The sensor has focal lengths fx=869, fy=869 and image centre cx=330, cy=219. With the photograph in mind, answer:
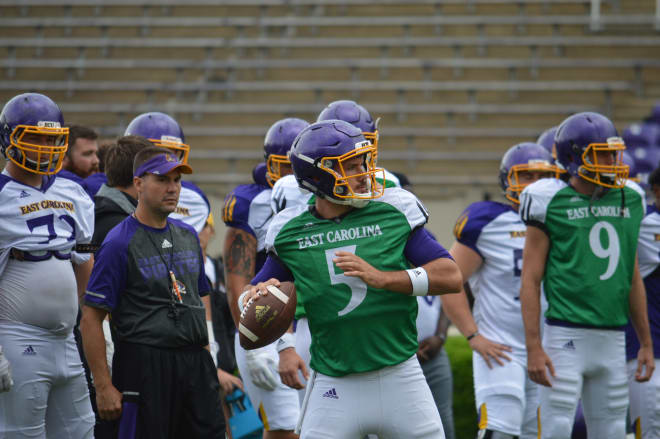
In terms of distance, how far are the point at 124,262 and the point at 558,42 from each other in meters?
9.84

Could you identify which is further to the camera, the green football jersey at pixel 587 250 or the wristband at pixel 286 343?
the green football jersey at pixel 587 250

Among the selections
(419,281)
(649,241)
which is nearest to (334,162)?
(419,281)

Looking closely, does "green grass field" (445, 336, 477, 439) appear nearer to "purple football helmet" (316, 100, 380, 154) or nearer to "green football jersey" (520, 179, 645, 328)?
"green football jersey" (520, 179, 645, 328)

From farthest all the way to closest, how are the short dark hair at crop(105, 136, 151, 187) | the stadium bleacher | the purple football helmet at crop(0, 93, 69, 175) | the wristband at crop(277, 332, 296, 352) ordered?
the stadium bleacher → the short dark hair at crop(105, 136, 151, 187) → the wristband at crop(277, 332, 296, 352) → the purple football helmet at crop(0, 93, 69, 175)

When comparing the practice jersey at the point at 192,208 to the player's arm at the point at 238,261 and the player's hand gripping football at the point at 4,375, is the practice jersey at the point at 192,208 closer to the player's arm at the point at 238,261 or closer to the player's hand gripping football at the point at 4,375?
the player's arm at the point at 238,261

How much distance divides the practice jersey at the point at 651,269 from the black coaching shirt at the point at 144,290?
2619 millimetres

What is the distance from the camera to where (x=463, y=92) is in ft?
40.1

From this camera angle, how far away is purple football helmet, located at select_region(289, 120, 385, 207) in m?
3.17

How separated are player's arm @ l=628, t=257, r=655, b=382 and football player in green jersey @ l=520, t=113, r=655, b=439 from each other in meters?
0.08

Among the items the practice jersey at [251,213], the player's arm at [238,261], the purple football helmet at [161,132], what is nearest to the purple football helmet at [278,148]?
the practice jersey at [251,213]

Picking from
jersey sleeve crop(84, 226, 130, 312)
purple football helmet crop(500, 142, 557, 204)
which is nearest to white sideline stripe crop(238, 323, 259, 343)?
jersey sleeve crop(84, 226, 130, 312)

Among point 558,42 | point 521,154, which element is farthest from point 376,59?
point 521,154

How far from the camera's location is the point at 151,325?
3.70 meters

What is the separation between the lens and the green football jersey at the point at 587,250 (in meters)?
4.34
